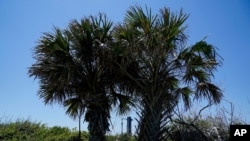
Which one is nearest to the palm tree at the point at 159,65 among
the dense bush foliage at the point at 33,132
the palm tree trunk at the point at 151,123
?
the palm tree trunk at the point at 151,123

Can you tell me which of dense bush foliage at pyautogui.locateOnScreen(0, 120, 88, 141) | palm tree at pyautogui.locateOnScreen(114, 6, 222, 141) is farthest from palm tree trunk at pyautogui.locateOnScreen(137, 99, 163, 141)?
dense bush foliage at pyautogui.locateOnScreen(0, 120, 88, 141)

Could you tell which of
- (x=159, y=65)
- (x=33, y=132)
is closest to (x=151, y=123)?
(x=159, y=65)

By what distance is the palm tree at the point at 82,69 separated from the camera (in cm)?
1262

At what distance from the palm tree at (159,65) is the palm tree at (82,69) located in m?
0.63

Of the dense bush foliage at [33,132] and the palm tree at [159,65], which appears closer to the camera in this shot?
the palm tree at [159,65]

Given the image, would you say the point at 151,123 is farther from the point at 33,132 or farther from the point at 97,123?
the point at 33,132

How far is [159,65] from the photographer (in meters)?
12.1

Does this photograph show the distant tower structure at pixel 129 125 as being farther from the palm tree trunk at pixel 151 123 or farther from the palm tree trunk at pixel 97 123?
the palm tree trunk at pixel 151 123

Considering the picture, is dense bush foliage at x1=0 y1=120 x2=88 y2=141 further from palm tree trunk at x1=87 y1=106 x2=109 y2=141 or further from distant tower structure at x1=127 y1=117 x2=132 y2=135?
palm tree trunk at x1=87 y1=106 x2=109 y2=141

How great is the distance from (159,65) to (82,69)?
254 cm

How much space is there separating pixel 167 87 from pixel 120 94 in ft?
6.64

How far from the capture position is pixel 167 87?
1231 centimetres

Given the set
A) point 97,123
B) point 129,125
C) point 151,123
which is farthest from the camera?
point 129,125

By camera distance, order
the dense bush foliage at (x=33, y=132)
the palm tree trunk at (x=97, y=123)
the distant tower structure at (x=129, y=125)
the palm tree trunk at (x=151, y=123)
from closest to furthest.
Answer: the palm tree trunk at (x=151, y=123) → the palm tree trunk at (x=97, y=123) → the distant tower structure at (x=129, y=125) → the dense bush foliage at (x=33, y=132)
